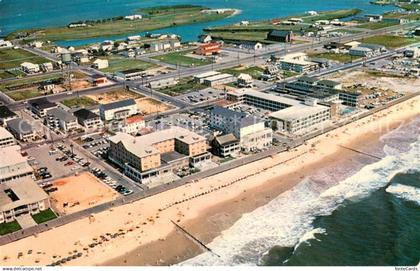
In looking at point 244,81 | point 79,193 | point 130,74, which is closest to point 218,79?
point 244,81

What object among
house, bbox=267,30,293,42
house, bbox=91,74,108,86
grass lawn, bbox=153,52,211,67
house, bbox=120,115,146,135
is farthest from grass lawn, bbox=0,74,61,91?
house, bbox=267,30,293,42

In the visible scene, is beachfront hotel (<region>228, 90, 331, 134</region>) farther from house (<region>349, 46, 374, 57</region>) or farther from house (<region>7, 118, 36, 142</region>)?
house (<region>349, 46, 374, 57</region>)

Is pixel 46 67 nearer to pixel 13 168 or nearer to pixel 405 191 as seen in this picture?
pixel 13 168

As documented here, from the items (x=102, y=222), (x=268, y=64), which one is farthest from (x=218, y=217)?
(x=268, y=64)

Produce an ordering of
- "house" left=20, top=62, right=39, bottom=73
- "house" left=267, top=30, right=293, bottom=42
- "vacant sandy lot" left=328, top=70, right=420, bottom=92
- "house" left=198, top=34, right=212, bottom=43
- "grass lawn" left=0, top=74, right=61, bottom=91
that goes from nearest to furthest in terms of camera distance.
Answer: "vacant sandy lot" left=328, top=70, right=420, bottom=92 < "grass lawn" left=0, top=74, right=61, bottom=91 < "house" left=20, top=62, right=39, bottom=73 < "house" left=267, top=30, right=293, bottom=42 < "house" left=198, top=34, right=212, bottom=43

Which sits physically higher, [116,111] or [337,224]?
[116,111]

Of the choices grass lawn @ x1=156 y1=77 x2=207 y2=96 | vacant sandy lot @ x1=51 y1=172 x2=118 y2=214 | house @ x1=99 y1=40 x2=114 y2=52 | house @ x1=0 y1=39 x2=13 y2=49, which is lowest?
vacant sandy lot @ x1=51 y1=172 x2=118 y2=214
